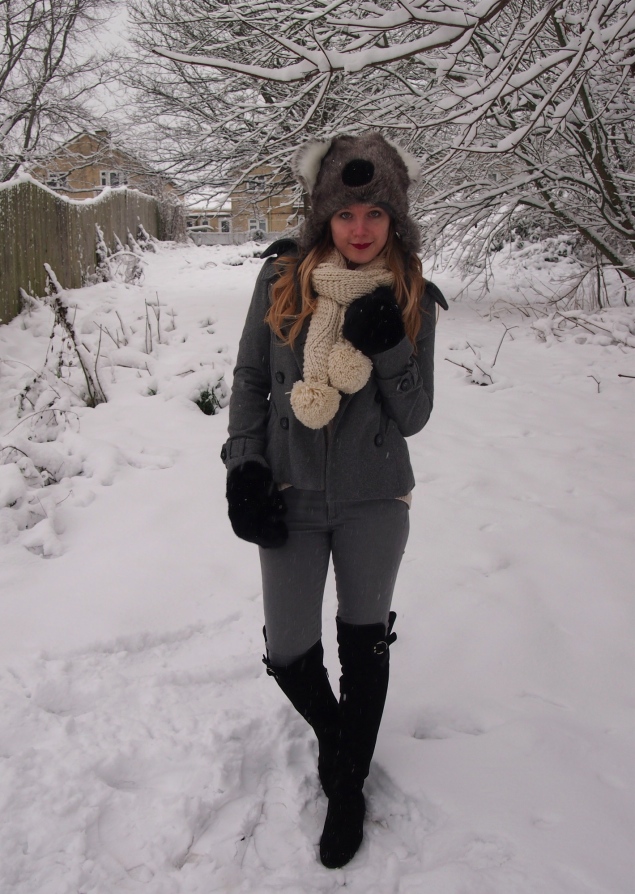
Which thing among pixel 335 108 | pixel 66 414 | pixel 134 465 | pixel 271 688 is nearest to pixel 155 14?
pixel 335 108

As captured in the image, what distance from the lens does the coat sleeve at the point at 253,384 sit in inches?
62.6

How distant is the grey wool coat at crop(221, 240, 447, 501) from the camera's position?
150 centimetres

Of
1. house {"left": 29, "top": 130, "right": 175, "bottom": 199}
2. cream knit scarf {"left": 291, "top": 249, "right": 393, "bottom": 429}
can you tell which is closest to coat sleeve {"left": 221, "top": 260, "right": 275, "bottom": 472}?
cream knit scarf {"left": 291, "top": 249, "right": 393, "bottom": 429}

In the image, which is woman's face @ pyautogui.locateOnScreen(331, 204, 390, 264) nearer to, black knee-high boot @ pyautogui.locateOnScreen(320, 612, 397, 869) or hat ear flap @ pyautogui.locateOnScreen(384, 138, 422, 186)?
hat ear flap @ pyautogui.locateOnScreen(384, 138, 422, 186)

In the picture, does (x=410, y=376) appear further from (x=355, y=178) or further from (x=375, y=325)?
(x=355, y=178)

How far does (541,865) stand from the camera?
1.48 m

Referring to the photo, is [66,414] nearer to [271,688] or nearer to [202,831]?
[271,688]

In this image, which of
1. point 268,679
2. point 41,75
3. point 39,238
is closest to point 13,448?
point 268,679

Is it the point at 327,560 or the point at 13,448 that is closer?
the point at 327,560

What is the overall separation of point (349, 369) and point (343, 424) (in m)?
0.16

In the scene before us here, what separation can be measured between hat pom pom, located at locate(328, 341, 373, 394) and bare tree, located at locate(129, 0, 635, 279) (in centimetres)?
174

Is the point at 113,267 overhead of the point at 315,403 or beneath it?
overhead

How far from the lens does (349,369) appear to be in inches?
57.4

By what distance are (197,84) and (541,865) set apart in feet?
29.6
